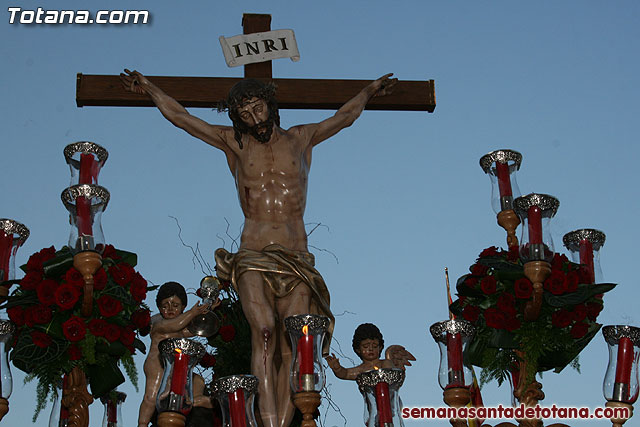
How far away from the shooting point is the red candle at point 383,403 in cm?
636

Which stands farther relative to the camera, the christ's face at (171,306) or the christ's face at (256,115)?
the christ's face at (256,115)

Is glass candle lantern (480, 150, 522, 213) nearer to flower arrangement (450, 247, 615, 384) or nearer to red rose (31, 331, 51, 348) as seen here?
flower arrangement (450, 247, 615, 384)

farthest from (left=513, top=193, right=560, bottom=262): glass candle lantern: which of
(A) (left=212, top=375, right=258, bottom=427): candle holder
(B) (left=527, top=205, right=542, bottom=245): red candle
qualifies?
(A) (left=212, top=375, right=258, bottom=427): candle holder

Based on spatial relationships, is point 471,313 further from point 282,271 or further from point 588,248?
point 282,271

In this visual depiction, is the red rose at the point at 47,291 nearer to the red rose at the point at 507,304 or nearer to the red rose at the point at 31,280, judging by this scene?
the red rose at the point at 31,280

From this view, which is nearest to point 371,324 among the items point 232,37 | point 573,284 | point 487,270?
point 487,270

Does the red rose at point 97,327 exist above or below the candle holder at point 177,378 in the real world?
Answer: above

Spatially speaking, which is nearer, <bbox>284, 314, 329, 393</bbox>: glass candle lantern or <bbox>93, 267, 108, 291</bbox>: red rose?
<bbox>284, 314, 329, 393</bbox>: glass candle lantern

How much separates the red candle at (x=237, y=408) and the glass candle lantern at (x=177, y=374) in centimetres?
30

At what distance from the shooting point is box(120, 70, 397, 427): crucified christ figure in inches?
315

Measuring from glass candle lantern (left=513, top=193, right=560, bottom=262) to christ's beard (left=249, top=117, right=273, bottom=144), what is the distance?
205 cm

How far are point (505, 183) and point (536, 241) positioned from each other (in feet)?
2.77

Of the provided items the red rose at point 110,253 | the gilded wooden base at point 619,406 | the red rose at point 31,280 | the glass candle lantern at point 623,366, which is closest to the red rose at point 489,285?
the glass candle lantern at point 623,366

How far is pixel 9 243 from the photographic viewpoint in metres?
7.88
